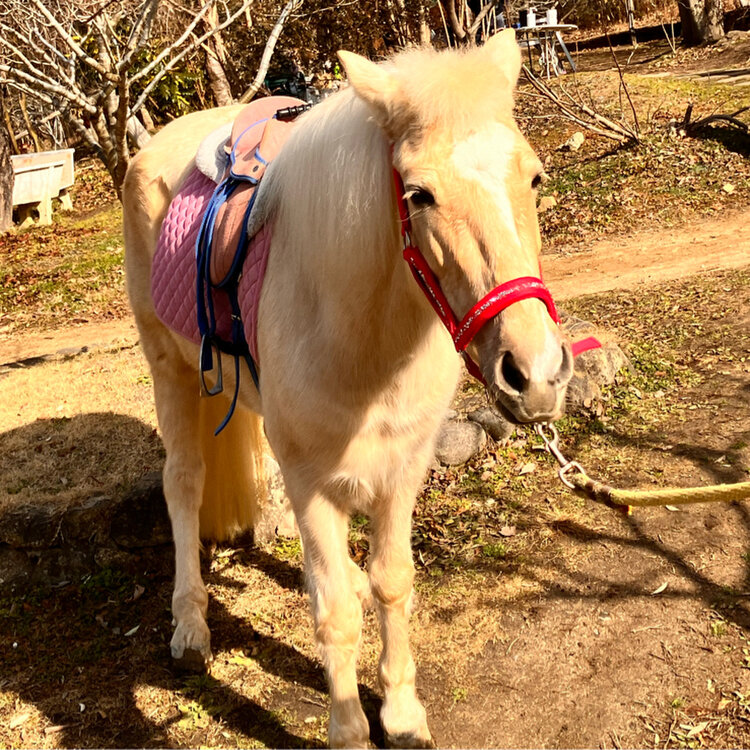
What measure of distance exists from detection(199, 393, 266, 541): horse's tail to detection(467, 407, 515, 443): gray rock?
4.68ft

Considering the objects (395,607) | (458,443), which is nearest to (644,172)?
(458,443)

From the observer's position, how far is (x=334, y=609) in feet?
8.80

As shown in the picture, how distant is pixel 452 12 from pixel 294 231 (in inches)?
369

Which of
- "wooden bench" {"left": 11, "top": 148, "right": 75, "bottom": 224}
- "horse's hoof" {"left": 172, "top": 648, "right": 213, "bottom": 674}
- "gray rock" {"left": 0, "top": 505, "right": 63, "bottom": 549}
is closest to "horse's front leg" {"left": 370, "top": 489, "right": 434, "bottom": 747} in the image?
"horse's hoof" {"left": 172, "top": 648, "right": 213, "bottom": 674}

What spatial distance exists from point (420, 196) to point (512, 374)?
1.60ft

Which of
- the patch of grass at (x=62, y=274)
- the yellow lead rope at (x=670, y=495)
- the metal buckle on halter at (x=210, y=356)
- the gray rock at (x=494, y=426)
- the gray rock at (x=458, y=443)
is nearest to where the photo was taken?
the yellow lead rope at (x=670, y=495)

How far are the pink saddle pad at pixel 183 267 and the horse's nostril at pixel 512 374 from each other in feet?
4.31

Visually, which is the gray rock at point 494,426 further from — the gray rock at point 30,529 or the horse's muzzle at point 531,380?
the horse's muzzle at point 531,380

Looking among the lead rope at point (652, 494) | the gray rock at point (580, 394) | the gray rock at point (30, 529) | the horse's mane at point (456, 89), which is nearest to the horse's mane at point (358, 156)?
the horse's mane at point (456, 89)

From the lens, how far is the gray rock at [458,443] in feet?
14.7

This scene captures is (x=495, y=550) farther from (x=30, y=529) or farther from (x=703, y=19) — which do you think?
(x=703, y=19)

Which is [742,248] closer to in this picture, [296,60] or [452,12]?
[452,12]

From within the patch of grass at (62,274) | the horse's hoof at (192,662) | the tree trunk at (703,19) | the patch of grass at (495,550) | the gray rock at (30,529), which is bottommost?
the patch of grass at (495,550)

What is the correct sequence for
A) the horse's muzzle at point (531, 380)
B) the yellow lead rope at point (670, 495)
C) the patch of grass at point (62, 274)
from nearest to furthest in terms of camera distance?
the horse's muzzle at point (531, 380)
the yellow lead rope at point (670, 495)
the patch of grass at point (62, 274)
